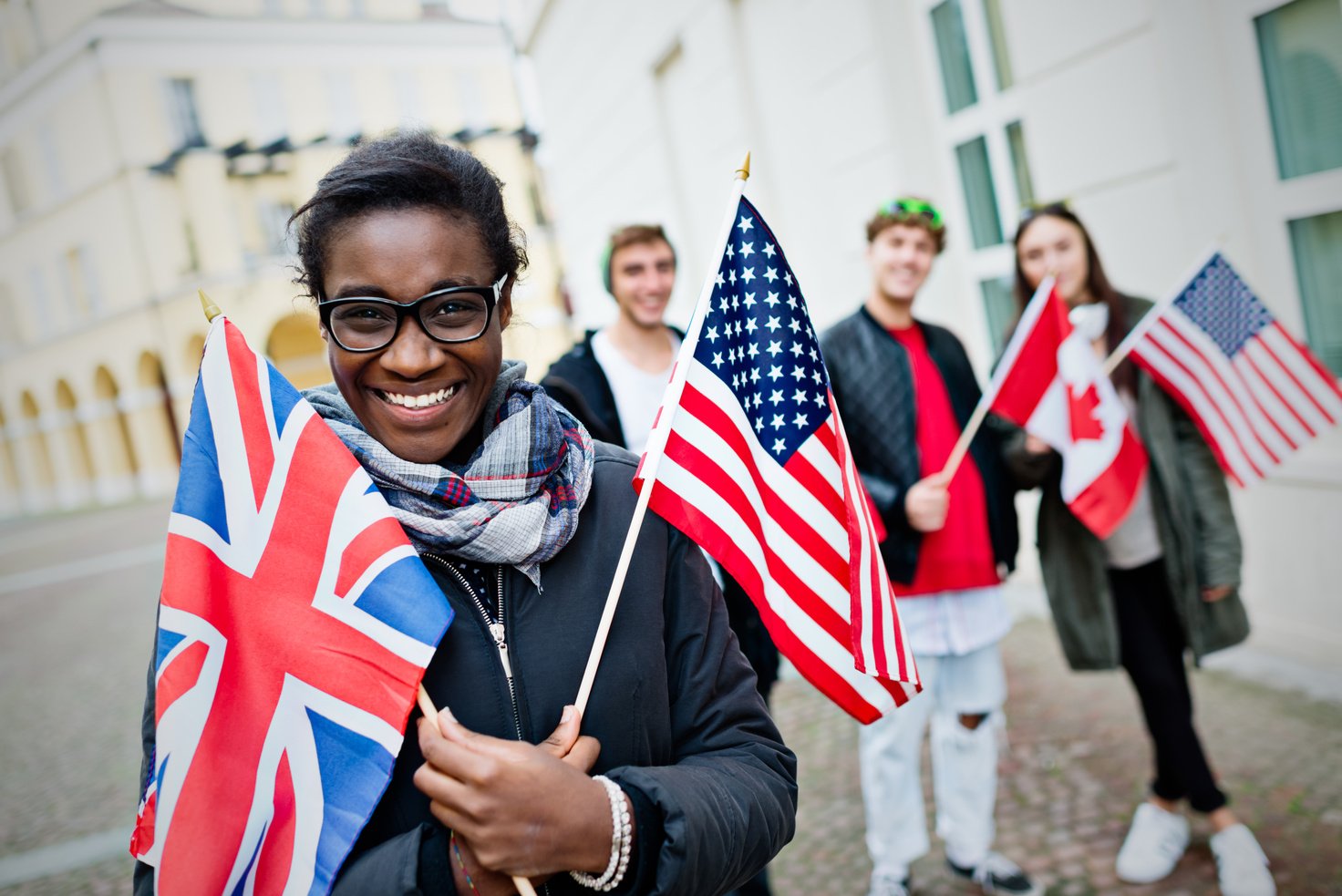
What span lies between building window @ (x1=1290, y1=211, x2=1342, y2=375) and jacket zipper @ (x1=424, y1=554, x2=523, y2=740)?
12.0ft

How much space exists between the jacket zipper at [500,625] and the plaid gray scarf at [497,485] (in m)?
0.03

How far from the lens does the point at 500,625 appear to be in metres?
1.29

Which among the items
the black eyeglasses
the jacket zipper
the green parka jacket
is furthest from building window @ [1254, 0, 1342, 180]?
the jacket zipper

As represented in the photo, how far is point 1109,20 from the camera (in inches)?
156

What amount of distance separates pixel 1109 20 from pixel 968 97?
115 centimetres

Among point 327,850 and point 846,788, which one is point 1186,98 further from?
point 327,850

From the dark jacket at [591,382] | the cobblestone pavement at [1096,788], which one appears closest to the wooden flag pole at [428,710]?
the dark jacket at [591,382]

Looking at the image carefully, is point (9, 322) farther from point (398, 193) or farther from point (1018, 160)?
point (398, 193)

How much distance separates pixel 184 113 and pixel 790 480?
2768cm

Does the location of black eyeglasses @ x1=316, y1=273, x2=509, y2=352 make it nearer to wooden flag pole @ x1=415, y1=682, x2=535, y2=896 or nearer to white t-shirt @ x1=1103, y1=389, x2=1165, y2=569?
wooden flag pole @ x1=415, y1=682, x2=535, y2=896

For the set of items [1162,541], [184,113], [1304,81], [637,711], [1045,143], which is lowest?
[1162,541]

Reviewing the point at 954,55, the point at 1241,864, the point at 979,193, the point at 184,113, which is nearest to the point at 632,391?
the point at 1241,864

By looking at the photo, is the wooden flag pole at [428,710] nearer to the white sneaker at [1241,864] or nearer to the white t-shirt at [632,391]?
the white t-shirt at [632,391]

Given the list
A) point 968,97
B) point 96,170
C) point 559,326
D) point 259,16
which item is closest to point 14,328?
point 96,170
